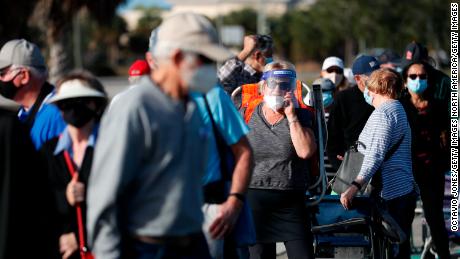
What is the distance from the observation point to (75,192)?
16.5 feet

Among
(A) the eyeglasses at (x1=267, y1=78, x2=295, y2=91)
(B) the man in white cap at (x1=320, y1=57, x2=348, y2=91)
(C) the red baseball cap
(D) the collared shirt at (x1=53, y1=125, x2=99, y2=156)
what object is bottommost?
(B) the man in white cap at (x1=320, y1=57, x2=348, y2=91)

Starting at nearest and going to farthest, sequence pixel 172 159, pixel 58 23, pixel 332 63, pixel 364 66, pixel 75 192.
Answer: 1. pixel 172 159
2. pixel 75 192
3. pixel 364 66
4. pixel 332 63
5. pixel 58 23

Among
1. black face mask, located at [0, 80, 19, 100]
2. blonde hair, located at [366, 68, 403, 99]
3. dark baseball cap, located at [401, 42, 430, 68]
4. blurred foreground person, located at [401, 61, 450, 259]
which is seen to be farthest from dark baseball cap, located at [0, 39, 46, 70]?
dark baseball cap, located at [401, 42, 430, 68]

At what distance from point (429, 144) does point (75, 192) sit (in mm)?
4604

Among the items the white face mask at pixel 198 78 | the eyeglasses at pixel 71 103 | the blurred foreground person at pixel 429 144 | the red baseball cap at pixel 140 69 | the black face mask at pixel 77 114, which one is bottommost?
the blurred foreground person at pixel 429 144

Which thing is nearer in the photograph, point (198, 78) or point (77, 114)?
point (198, 78)

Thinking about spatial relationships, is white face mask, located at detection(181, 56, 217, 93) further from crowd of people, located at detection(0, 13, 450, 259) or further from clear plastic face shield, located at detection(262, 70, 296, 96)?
clear plastic face shield, located at detection(262, 70, 296, 96)

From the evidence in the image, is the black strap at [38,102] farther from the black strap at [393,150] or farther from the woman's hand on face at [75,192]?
the black strap at [393,150]

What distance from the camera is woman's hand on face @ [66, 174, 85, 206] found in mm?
5016

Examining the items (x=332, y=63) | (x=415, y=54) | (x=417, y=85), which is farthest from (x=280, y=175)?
(x=332, y=63)

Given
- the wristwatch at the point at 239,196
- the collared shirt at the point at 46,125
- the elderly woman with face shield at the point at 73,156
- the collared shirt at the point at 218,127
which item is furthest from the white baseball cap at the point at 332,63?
the wristwatch at the point at 239,196

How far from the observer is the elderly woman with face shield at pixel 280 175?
6.76m

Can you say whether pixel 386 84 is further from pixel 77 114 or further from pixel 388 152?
pixel 77 114

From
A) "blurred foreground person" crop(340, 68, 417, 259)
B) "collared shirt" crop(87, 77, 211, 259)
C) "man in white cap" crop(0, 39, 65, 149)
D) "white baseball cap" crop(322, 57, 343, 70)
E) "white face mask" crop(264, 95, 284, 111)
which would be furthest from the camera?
"white baseball cap" crop(322, 57, 343, 70)
